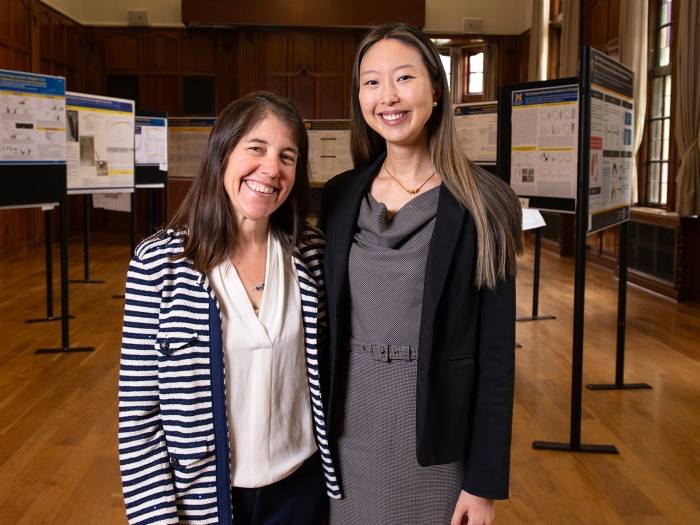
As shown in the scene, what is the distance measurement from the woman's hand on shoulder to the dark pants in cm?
31

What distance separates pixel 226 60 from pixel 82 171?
7116mm

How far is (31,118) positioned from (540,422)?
13.3 ft

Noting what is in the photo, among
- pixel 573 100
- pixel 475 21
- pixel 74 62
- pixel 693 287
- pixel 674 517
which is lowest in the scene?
pixel 674 517

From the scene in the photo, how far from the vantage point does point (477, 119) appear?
21.1 ft

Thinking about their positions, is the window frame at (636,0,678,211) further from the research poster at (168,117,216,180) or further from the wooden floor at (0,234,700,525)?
the research poster at (168,117,216,180)

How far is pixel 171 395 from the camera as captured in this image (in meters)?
1.47

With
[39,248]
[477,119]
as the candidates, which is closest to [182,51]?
[39,248]

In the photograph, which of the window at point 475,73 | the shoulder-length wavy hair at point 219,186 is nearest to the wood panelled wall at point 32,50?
the window at point 475,73

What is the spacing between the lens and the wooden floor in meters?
3.06

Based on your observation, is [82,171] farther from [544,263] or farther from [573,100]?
[544,263]

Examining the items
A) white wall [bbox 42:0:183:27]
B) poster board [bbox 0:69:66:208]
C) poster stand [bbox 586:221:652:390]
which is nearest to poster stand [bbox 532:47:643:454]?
poster stand [bbox 586:221:652:390]

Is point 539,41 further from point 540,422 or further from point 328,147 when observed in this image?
point 540,422

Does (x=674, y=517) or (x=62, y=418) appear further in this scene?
(x=62, y=418)

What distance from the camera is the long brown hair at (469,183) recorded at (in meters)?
1.55
